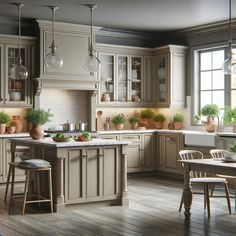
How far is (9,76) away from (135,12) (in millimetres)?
2344

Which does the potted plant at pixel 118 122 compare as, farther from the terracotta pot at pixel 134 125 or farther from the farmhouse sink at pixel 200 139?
the farmhouse sink at pixel 200 139

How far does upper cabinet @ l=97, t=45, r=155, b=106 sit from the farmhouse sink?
4.73ft

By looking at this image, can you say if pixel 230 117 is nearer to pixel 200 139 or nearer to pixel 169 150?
pixel 200 139

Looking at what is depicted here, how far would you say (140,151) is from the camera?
363 inches

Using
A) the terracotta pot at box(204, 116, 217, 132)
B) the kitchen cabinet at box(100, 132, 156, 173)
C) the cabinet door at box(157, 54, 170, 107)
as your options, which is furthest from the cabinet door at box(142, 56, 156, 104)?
the terracotta pot at box(204, 116, 217, 132)

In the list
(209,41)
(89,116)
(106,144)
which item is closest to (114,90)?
(89,116)

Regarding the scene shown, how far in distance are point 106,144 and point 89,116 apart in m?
2.83

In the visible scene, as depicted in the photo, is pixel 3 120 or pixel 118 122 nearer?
pixel 3 120

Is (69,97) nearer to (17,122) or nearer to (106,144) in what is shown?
(17,122)

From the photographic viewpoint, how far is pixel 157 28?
927 cm

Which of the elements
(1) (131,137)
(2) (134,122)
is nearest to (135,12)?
(1) (131,137)

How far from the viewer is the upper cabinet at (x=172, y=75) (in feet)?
30.6

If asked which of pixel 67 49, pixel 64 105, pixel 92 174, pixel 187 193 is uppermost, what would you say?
pixel 67 49

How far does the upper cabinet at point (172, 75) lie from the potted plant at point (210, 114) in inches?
35.7
